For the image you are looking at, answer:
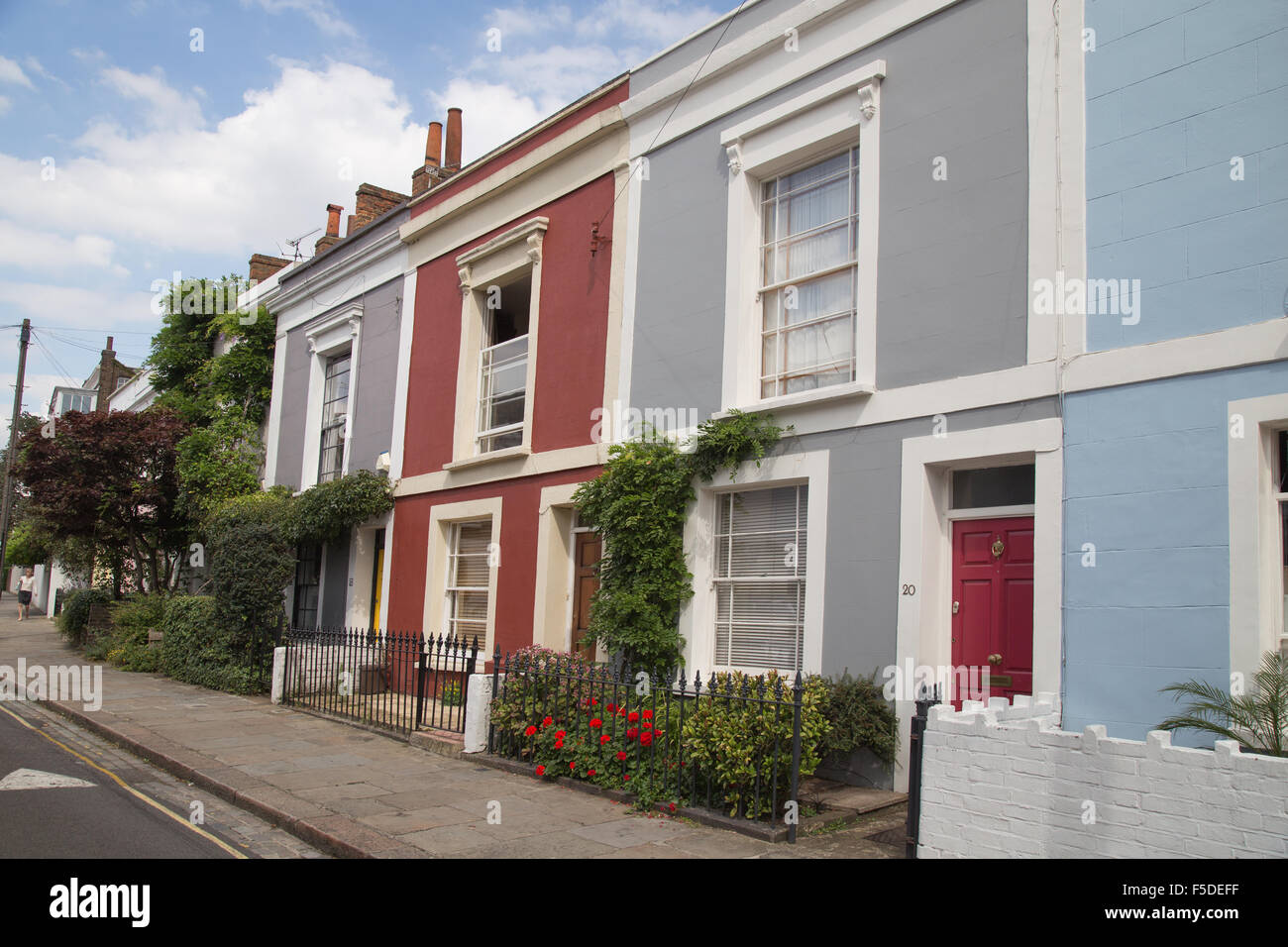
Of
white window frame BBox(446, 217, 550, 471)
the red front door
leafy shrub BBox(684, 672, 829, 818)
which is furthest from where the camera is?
white window frame BBox(446, 217, 550, 471)

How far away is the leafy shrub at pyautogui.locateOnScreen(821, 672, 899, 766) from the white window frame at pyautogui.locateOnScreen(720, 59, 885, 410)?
2.62 metres

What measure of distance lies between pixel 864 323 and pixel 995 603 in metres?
2.73

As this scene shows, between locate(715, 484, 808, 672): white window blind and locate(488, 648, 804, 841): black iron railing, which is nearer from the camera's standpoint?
locate(488, 648, 804, 841): black iron railing

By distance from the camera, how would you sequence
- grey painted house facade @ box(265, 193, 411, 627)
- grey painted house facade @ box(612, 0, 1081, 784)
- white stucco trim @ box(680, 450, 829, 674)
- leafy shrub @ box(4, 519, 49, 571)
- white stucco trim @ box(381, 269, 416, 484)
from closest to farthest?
grey painted house facade @ box(612, 0, 1081, 784) < white stucco trim @ box(680, 450, 829, 674) < white stucco trim @ box(381, 269, 416, 484) < grey painted house facade @ box(265, 193, 411, 627) < leafy shrub @ box(4, 519, 49, 571)

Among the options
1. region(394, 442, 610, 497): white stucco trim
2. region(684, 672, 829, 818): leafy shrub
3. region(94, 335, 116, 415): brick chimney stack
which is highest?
region(94, 335, 116, 415): brick chimney stack

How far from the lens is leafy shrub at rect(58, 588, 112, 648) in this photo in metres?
21.8

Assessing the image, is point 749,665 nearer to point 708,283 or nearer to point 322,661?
point 708,283

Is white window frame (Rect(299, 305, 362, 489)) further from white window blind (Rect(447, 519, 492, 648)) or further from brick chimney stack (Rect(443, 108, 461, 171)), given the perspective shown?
white window blind (Rect(447, 519, 492, 648))

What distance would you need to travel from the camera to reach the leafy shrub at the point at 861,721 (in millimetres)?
7898

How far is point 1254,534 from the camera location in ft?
20.4

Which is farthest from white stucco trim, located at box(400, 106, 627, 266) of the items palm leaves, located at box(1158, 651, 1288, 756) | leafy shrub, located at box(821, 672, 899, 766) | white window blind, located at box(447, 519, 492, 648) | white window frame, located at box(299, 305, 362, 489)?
palm leaves, located at box(1158, 651, 1288, 756)

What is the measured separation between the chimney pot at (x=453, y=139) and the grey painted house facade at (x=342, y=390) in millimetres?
1459

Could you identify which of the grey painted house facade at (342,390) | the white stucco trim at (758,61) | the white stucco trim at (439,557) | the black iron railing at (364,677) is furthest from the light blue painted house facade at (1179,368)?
the grey painted house facade at (342,390)
